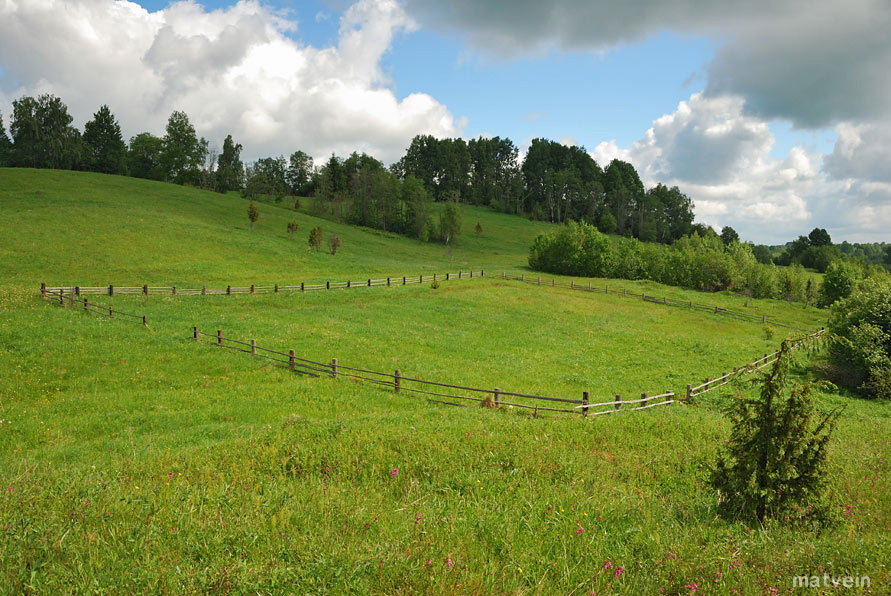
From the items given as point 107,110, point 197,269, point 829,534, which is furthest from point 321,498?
point 107,110

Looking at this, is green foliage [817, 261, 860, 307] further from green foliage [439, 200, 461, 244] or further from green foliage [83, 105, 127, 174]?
green foliage [83, 105, 127, 174]

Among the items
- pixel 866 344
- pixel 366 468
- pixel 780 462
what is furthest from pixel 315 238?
pixel 780 462

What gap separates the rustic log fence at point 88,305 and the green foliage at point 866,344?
39.5 metres

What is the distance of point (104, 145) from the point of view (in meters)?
114

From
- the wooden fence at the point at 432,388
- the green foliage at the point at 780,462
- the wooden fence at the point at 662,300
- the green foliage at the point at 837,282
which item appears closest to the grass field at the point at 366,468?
the green foliage at the point at 780,462

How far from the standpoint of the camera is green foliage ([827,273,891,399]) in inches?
960

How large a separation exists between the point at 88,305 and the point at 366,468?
94.1ft

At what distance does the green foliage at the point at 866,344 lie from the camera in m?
24.4

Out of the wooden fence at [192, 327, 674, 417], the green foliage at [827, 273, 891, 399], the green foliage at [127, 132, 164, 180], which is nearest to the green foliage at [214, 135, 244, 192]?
the green foliage at [127, 132, 164, 180]

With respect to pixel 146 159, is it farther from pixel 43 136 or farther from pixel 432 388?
pixel 432 388

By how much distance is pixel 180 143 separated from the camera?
111500 mm

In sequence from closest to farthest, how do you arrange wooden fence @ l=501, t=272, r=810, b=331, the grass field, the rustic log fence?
the grass field → the rustic log fence → wooden fence @ l=501, t=272, r=810, b=331

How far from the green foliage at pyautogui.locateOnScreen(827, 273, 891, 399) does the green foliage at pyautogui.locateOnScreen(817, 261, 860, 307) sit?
4861 cm

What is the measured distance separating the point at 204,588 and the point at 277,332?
2431 centimetres
